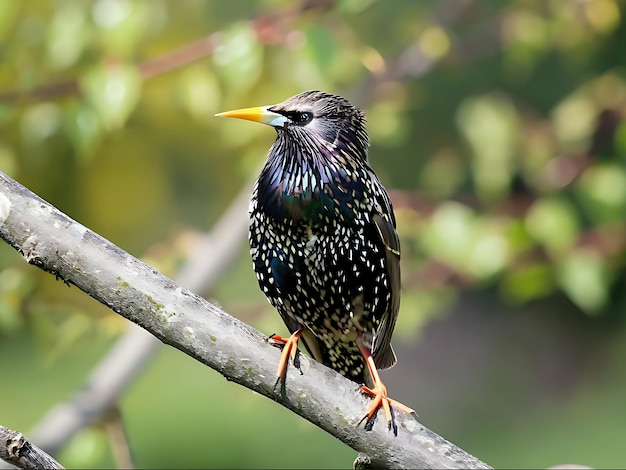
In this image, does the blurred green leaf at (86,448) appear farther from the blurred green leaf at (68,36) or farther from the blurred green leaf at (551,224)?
the blurred green leaf at (551,224)

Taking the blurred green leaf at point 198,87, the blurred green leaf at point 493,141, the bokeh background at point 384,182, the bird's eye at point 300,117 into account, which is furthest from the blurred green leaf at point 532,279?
the bird's eye at point 300,117

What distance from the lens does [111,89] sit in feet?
8.81

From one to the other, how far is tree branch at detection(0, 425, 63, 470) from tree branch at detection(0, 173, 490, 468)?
0.28 m

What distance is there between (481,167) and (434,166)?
1.82 ft

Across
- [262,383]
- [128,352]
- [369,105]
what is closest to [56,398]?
[128,352]

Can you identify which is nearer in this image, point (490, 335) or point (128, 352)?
point (128, 352)

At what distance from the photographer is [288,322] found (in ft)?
7.56

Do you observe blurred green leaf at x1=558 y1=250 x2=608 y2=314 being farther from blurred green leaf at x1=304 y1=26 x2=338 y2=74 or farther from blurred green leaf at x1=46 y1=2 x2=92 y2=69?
blurred green leaf at x1=46 y1=2 x2=92 y2=69

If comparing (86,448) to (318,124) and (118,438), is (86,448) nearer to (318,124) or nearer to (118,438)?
(118,438)

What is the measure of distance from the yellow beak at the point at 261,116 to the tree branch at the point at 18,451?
0.75 m

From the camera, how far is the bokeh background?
2869mm

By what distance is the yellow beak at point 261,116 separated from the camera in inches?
77.3

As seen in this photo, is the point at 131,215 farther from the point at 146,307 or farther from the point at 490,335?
the point at 146,307

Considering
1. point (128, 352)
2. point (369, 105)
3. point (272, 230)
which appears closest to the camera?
point (272, 230)
